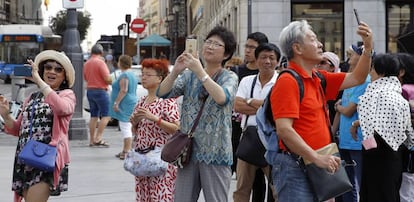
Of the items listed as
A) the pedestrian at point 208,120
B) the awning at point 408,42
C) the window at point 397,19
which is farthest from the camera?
the window at point 397,19

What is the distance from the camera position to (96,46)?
47.4 ft

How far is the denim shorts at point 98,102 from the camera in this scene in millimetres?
14248

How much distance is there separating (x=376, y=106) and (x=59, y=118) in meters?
2.78

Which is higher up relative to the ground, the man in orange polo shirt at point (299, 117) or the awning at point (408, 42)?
the awning at point (408, 42)

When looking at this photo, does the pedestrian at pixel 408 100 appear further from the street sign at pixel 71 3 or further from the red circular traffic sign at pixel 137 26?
the red circular traffic sign at pixel 137 26

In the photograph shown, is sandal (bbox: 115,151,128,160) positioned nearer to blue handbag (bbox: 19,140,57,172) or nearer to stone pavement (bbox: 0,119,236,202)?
stone pavement (bbox: 0,119,236,202)

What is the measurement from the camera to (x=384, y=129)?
6809 millimetres

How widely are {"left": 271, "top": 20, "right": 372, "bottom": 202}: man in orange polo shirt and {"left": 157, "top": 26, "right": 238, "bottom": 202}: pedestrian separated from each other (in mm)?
851

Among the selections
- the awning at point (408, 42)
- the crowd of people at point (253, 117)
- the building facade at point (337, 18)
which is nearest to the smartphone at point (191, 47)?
the crowd of people at point (253, 117)

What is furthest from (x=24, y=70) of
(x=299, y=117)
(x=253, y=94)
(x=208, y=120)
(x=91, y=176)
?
(x=91, y=176)

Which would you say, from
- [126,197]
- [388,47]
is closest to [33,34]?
[388,47]

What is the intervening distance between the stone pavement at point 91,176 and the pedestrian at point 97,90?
0.26 m

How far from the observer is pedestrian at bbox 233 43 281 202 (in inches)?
284

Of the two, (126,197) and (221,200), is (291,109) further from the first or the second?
(126,197)
